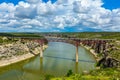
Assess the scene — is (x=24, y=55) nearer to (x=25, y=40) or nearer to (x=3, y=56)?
(x=3, y=56)

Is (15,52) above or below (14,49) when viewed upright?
below

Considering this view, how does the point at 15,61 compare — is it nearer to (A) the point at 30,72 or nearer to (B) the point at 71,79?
(A) the point at 30,72

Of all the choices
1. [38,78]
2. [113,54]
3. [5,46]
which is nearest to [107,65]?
[113,54]

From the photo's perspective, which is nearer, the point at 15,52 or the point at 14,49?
the point at 15,52

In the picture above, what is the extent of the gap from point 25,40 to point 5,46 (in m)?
37.9

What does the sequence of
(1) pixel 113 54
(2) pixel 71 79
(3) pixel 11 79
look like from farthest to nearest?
(1) pixel 113 54, (3) pixel 11 79, (2) pixel 71 79

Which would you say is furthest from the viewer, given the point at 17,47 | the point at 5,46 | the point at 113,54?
the point at 17,47

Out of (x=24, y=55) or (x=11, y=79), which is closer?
(x=11, y=79)

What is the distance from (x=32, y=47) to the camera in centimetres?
15262

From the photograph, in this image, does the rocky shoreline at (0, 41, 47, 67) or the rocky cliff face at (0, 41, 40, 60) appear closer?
the rocky shoreline at (0, 41, 47, 67)

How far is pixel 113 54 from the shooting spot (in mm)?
98062

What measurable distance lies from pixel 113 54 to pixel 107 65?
720cm

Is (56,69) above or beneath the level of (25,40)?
beneath

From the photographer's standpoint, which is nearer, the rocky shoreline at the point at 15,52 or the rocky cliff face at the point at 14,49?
the rocky shoreline at the point at 15,52
